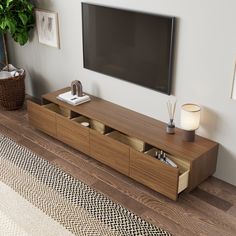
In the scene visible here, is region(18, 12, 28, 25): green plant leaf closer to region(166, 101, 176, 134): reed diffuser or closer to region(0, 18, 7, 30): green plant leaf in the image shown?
region(0, 18, 7, 30): green plant leaf

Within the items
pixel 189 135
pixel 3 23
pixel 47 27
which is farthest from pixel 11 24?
pixel 189 135

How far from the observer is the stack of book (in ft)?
10.8

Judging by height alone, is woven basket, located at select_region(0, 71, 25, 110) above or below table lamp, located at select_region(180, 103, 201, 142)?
below

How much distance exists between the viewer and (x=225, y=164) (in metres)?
2.74

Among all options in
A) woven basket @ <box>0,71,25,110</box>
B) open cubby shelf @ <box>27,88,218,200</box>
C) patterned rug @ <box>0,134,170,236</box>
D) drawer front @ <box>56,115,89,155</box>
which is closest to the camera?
patterned rug @ <box>0,134,170,236</box>

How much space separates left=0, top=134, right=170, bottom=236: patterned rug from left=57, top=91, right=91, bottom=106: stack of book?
55 centimetres

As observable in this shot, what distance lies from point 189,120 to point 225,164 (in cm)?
42

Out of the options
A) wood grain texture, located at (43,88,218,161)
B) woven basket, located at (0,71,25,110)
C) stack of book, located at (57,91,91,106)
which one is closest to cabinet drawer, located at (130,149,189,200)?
wood grain texture, located at (43,88,218,161)

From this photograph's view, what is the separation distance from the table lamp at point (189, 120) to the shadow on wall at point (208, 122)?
78 millimetres

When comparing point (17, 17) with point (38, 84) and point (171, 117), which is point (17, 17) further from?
point (171, 117)

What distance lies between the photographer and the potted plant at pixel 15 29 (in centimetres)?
355

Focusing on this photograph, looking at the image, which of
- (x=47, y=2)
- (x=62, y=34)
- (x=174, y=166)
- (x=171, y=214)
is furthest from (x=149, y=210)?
(x=47, y=2)

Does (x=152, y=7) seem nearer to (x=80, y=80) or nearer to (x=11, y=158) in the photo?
(x=80, y=80)

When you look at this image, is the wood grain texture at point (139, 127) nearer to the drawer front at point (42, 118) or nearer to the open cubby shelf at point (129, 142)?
the open cubby shelf at point (129, 142)
